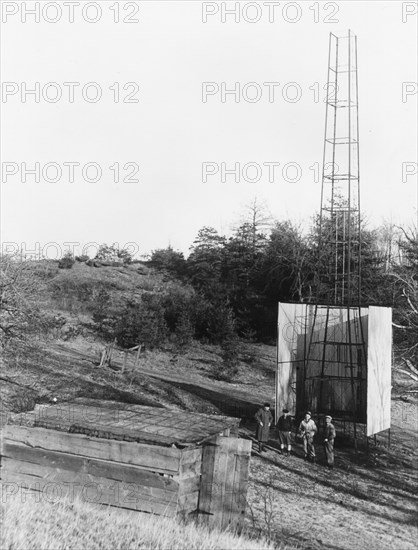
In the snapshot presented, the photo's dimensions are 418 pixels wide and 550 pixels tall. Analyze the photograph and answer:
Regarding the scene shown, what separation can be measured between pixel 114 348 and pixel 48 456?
64.1ft

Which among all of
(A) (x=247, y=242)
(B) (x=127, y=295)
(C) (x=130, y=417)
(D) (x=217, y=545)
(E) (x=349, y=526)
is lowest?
(E) (x=349, y=526)

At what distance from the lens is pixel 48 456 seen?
992 cm

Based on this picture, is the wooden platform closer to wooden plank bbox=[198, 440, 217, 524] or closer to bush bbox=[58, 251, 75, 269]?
wooden plank bbox=[198, 440, 217, 524]

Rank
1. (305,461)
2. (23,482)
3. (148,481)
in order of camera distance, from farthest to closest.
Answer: (305,461)
(23,482)
(148,481)

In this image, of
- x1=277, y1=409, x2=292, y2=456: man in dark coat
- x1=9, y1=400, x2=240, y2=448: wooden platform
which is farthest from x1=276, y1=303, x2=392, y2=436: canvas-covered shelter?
x1=9, y1=400, x2=240, y2=448: wooden platform

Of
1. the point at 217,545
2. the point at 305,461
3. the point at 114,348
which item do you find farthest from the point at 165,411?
the point at 114,348

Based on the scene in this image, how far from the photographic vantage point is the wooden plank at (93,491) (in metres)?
9.02

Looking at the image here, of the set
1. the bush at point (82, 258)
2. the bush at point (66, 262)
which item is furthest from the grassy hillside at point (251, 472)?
the bush at point (82, 258)

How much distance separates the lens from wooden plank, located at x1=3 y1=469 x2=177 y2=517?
9023mm

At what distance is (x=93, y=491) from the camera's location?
31.1 ft

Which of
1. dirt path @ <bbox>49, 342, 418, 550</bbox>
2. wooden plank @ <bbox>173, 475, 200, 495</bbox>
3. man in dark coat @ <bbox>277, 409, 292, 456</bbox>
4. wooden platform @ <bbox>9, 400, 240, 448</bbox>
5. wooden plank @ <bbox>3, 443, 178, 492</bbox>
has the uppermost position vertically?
wooden platform @ <bbox>9, 400, 240, 448</bbox>

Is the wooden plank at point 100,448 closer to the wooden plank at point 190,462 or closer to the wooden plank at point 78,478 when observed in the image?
the wooden plank at point 190,462

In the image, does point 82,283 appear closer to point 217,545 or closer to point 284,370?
point 284,370

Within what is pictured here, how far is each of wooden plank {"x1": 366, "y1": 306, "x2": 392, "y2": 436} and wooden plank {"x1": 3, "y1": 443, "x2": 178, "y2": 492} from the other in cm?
704
